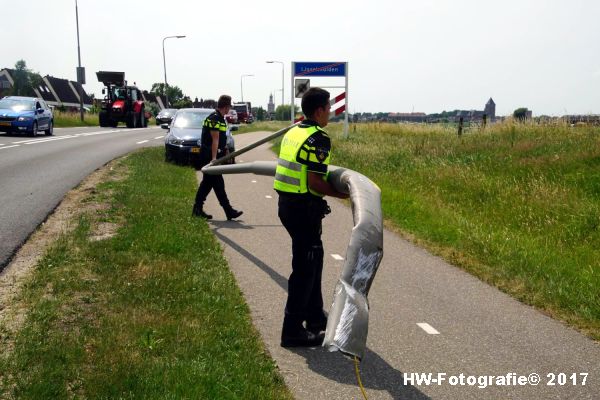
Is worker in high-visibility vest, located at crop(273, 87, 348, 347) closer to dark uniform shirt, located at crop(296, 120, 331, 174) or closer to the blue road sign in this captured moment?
dark uniform shirt, located at crop(296, 120, 331, 174)

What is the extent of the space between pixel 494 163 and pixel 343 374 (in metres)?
11.7

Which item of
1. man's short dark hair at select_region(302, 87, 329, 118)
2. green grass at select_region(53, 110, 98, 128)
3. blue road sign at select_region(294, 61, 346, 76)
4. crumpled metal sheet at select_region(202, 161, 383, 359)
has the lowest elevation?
crumpled metal sheet at select_region(202, 161, 383, 359)

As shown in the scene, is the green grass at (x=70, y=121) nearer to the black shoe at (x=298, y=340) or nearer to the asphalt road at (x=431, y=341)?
the asphalt road at (x=431, y=341)

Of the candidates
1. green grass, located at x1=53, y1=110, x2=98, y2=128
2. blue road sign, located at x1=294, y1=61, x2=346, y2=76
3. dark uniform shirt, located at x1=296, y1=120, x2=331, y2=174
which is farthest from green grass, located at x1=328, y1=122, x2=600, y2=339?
green grass, located at x1=53, y1=110, x2=98, y2=128

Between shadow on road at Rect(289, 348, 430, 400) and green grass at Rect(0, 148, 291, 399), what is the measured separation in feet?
1.13

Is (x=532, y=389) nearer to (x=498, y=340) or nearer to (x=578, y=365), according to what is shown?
(x=578, y=365)

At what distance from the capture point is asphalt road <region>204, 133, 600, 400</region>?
369 centimetres

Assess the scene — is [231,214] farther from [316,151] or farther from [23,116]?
[23,116]

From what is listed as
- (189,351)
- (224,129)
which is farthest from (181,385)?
(224,129)

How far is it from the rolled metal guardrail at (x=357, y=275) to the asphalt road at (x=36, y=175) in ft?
13.4

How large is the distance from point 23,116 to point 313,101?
2343 cm

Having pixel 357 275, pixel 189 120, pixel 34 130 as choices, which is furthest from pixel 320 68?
pixel 357 275

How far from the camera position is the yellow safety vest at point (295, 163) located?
421cm

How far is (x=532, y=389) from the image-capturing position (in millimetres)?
3686
